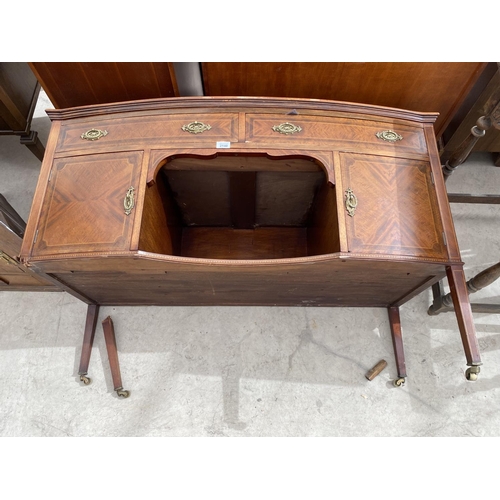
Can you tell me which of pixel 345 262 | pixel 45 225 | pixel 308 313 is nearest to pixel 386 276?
pixel 345 262

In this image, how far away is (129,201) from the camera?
168cm

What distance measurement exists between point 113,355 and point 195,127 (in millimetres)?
1449

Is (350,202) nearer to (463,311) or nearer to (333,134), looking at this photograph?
(333,134)

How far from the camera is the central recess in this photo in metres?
1.91

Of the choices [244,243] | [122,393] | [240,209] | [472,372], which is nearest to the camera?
[472,372]

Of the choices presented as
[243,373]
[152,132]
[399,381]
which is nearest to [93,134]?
[152,132]

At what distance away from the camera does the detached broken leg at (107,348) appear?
7.29 feet

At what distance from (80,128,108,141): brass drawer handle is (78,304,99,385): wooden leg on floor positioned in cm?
108

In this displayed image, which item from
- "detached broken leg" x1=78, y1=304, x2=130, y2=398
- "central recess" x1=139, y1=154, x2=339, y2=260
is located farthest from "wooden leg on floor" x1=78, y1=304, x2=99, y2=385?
"central recess" x1=139, y1=154, x2=339, y2=260

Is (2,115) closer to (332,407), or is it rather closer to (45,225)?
(45,225)

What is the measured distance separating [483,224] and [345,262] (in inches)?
67.1

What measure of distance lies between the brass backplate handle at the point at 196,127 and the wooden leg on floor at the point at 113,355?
131cm

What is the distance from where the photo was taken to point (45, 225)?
5.55 ft

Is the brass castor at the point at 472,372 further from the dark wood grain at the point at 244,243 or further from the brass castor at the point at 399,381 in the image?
the dark wood grain at the point at 244,243
